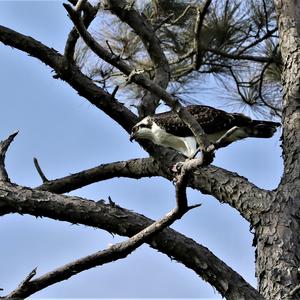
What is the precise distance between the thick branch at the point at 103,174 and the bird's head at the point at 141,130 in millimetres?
134

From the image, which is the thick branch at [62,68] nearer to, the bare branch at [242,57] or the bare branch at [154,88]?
the bare branch at [154,88]

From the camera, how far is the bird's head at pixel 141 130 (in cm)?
461

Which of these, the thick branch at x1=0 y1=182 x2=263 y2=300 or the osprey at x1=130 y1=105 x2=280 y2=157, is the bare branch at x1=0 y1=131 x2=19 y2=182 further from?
the osprey at x1=130 y1=105 x2=280 y2=157

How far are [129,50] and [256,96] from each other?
37.6 inches

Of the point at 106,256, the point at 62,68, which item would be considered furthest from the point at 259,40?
the point at 106,256

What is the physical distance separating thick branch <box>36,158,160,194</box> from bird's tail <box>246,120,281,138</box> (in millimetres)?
676

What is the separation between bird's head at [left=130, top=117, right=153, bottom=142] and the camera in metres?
4.61

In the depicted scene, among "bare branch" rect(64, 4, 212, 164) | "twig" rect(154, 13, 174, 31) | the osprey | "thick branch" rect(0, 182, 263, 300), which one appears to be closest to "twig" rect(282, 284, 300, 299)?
"thick branch" rect(0, 182, 263, 300)

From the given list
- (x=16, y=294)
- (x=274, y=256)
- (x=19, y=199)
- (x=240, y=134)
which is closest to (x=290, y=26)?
(x=240, y=134)

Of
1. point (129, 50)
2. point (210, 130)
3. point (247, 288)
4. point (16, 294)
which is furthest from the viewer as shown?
point (129, 50)

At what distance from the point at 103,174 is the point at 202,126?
2.20ft

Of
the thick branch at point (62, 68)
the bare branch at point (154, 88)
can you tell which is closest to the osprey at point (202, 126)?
the thick branch at point (62, 68)

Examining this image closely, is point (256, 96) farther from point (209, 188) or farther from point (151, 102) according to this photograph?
point (209, 188)

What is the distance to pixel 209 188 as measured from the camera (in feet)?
13.8
